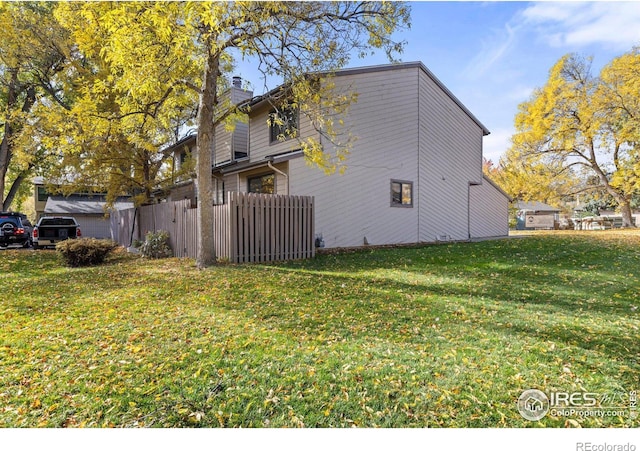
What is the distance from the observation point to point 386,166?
14453mm

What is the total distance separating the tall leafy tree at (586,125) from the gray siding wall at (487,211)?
771 cm

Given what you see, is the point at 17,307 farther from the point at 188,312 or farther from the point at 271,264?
the point at 271,264

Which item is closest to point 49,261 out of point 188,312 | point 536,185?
point 188,312

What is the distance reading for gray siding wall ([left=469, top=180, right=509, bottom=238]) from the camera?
60.1 feet

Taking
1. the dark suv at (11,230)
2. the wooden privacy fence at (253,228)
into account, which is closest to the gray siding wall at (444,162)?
the wooden privacy fence at (253,228)

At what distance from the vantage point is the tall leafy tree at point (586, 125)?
20.7 metres

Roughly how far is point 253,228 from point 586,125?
917 inches

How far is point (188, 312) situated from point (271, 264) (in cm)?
448

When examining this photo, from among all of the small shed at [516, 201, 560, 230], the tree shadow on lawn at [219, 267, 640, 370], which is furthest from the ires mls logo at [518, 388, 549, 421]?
the small shed at [516, 201, 560, 230]

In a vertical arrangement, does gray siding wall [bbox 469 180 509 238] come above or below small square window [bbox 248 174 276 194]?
below

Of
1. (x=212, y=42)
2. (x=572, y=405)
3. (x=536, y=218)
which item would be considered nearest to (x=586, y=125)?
(x=536, y=218)

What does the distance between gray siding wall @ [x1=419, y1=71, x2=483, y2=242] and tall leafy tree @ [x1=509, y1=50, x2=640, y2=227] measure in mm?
9270

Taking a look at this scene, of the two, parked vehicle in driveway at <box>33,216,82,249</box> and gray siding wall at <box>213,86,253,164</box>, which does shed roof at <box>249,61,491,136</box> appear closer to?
gray siding wall at <box>213,86,253,164</box>

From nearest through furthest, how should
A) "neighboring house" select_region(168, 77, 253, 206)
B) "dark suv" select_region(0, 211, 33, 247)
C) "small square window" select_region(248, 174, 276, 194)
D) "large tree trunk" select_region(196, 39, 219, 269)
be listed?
1. "large tree trunk" select_region(196, 39, 219, 269)
2. "small square window" select_region(248, 174, 276, 194)
3. "dark suv" select_region(0, 211, 33, 247)
4. "neighboring house" select_region(168, 77, 253, 206)
